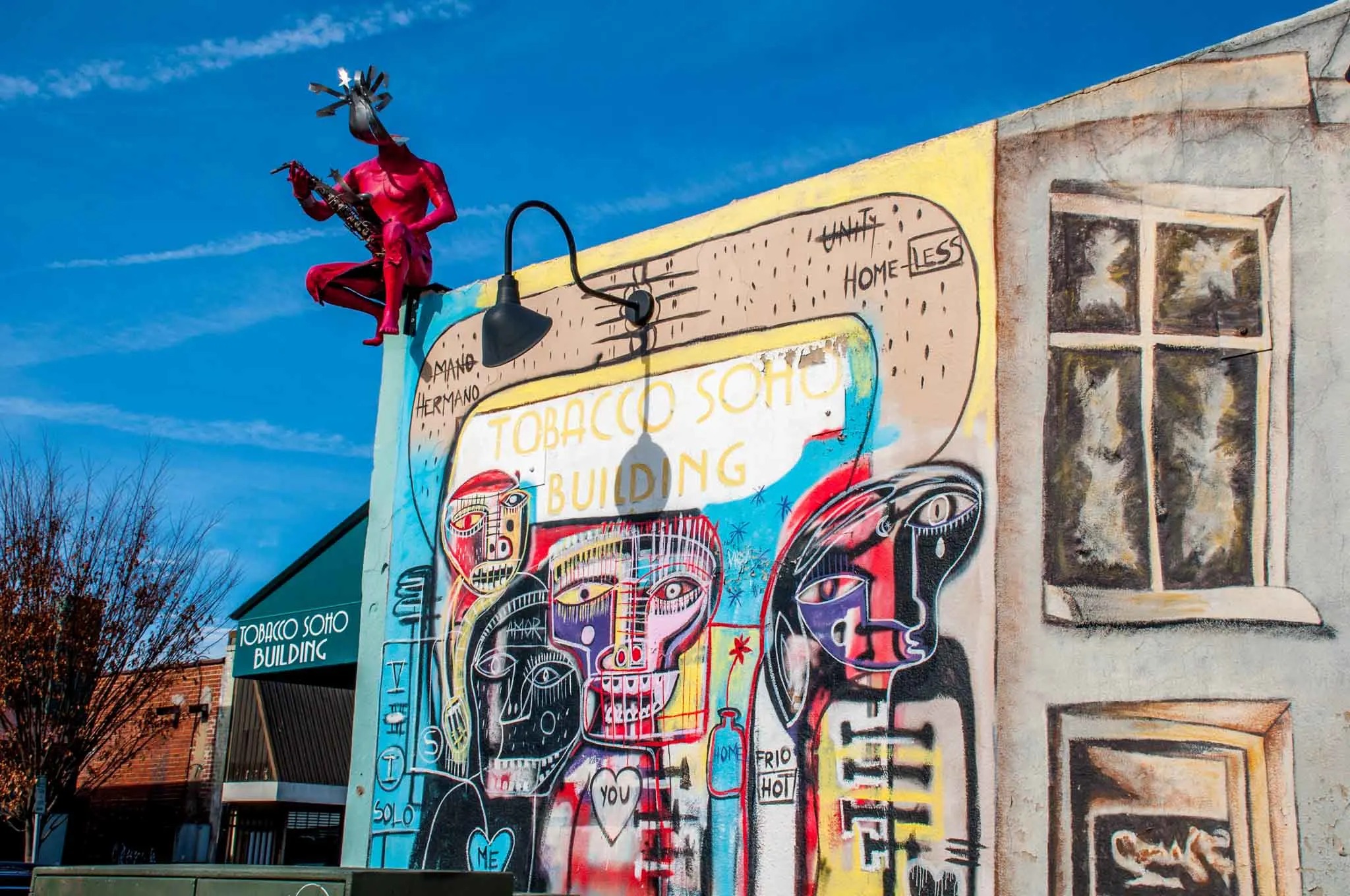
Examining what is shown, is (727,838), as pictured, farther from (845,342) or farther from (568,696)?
(845,342)

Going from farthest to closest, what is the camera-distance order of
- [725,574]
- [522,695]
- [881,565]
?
[522,695] → [725,574] → [881,565]

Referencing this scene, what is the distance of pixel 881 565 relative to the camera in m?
6.92

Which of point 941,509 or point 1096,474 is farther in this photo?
point 941,509

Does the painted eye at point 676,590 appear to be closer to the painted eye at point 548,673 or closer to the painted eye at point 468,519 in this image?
the painted eye at point 548,673

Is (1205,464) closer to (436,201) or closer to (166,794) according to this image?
(436,201)

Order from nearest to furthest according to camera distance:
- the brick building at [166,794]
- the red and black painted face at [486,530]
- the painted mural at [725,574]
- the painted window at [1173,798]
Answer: the painted window at [1173,798], the painted mural at [725,574], the red and black painted face at [486,530], the brick building at [166,794]

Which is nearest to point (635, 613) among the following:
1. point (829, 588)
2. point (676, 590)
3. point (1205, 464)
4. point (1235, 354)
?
point (676, 590)

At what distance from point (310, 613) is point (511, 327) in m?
3.40

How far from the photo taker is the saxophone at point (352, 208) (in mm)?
9883

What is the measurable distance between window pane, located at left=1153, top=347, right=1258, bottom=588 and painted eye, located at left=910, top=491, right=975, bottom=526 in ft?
3.15

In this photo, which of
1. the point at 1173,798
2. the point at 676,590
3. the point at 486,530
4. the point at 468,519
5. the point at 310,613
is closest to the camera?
the point at 1173,798

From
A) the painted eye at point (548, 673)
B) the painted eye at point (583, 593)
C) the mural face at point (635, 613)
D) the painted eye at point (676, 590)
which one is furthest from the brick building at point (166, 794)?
the painted eye at point (676, 590)

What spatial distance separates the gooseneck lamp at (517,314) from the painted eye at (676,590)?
169 centimetres

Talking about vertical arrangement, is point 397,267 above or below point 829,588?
above
